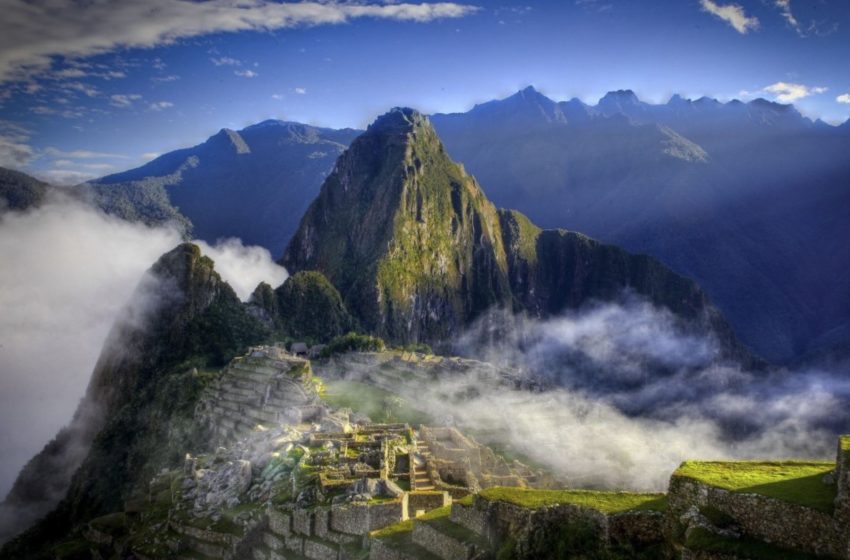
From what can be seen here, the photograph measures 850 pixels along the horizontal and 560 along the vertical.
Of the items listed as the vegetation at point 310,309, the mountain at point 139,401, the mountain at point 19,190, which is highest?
the mountain at point 19,190

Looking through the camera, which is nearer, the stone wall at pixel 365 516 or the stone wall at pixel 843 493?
the stone wall at pixel 843 493

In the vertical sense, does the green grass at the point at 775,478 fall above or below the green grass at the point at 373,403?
above

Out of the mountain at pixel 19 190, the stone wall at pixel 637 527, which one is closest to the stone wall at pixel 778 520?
the stone wall at pixel 637 527

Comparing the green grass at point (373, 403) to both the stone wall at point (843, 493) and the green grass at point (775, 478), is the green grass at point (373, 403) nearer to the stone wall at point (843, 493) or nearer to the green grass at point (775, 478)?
the green grass at point (775, 478)

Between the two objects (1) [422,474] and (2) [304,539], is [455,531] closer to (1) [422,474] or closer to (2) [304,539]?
(2) [304,539]

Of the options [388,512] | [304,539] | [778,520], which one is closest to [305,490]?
[304,539]

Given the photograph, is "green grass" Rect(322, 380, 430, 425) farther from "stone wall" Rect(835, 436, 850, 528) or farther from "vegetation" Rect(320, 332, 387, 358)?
"stone wall" Rect(835, 436, 850, 528)

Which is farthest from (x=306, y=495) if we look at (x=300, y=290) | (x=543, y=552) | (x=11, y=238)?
(x=11, y=238)
